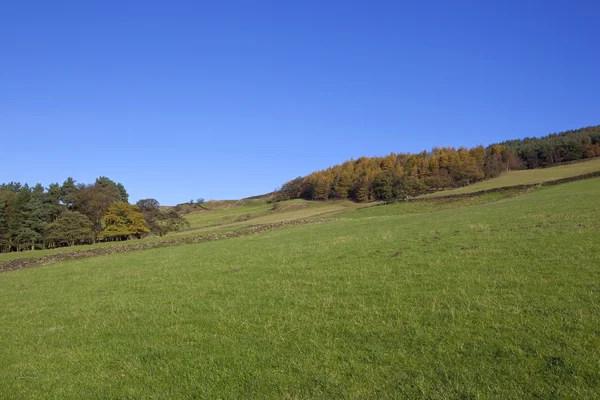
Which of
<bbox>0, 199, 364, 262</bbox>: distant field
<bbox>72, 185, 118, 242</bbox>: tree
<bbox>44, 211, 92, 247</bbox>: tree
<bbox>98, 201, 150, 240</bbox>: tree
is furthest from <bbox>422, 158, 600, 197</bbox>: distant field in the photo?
<bbox>72, 185, 118, 242</bbox>: tree

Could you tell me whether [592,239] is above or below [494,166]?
below

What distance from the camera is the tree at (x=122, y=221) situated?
68.4 m

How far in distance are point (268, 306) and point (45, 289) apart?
13.8 m

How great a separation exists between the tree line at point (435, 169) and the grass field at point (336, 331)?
9024 cm

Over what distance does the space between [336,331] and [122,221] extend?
6927 cm

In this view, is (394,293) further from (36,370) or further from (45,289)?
(45,289)

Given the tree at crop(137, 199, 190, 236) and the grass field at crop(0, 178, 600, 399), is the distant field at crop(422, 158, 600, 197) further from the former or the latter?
the grass field at crop(0, 178, 600, 399)

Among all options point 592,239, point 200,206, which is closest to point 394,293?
point 592,239

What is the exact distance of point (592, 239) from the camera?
52.3 ft

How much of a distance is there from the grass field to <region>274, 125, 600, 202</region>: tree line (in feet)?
296

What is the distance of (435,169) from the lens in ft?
395

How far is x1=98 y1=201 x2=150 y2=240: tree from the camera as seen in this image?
6838cm

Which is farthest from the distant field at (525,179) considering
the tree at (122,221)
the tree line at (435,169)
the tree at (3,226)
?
the tree at (3,226)

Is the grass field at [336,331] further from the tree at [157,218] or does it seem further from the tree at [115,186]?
the tree at [115,186]
